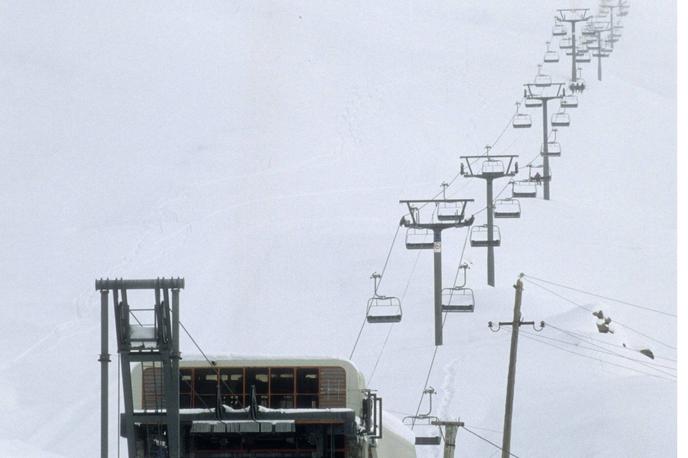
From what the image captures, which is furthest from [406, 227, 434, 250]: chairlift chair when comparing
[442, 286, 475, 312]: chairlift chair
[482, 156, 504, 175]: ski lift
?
[482, 156, 504, 175]: ski lift

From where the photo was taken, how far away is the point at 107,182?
225 feet

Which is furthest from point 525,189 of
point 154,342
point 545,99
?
point 154,342

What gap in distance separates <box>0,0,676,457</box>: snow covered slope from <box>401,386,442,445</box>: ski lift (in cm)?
61

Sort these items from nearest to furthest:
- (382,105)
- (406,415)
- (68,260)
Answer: (406,415) < (68,260) < (382,105)

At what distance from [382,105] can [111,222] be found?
2657 centimetres

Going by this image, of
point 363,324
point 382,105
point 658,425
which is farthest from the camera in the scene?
point 382,105

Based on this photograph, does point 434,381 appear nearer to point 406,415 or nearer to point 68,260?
point 406,415

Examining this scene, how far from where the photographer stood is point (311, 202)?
63.3 metres

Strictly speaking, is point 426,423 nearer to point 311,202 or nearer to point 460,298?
point 460,298

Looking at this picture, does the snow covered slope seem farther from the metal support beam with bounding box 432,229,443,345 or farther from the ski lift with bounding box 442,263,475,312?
the metal support beam with bounding box 432,229,443,345

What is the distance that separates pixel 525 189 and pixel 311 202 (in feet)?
31.3

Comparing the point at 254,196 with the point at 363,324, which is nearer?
the point at 363,324

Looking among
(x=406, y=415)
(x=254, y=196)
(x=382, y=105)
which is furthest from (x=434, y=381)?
(x=382, y=105)

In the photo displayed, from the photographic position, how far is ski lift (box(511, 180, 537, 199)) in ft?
183
